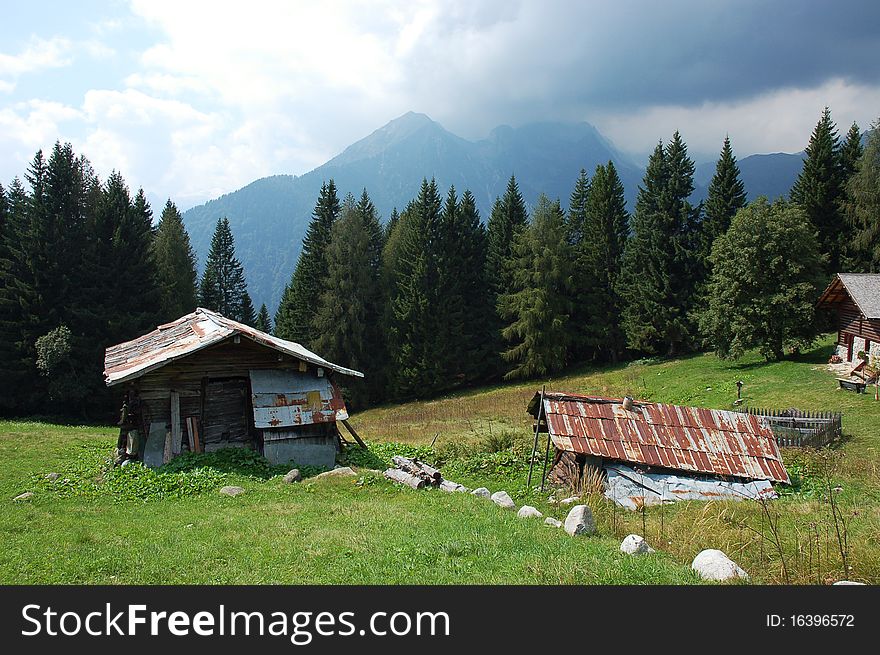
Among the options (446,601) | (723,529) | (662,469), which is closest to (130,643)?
(446,601)

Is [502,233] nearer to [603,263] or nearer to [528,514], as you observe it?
[603,263]

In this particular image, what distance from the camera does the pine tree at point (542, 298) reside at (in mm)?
46469

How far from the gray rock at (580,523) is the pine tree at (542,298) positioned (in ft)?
122

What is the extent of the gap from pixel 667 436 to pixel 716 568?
906 cm

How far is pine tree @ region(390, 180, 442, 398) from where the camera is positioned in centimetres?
4709

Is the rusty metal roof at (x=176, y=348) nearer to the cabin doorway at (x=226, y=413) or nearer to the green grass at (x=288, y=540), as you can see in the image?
the cabin doorway at (x=226, y=413)

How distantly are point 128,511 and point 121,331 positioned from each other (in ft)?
101

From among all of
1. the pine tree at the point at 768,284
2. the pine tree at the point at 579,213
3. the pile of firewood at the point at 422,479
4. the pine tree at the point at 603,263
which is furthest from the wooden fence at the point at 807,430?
the pine tree at the point at 579,213

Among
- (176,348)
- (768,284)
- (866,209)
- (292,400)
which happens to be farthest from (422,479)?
(866,209)

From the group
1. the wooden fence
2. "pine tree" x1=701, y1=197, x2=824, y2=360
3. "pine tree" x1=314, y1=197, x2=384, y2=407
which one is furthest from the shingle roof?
"pine tree" x1=314, y1=197, x2=384, y2=407

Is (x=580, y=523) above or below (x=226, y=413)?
below

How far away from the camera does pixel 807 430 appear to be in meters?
18.8

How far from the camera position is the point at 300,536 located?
29.9ft

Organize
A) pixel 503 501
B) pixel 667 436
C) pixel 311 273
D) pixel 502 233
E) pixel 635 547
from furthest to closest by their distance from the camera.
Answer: pixel 502 233, pixel 311 273, pixel 667 436, pixel 503 501, pixel 635 547
